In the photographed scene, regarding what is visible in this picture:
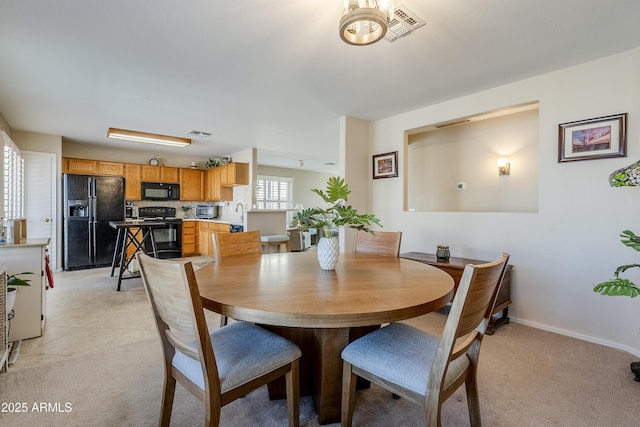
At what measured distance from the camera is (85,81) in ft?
9.01

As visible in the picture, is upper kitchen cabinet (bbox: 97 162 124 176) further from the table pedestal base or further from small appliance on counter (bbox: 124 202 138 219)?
the table pedestal base

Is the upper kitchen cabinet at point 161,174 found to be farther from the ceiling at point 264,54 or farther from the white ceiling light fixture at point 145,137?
the ceiling at point 264,54

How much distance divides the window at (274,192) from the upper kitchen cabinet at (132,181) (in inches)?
124

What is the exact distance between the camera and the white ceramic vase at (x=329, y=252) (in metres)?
1.70

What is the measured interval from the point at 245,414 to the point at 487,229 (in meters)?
2.71

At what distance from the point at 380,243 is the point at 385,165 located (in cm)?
169

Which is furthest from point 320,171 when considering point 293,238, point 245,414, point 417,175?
point 245,414

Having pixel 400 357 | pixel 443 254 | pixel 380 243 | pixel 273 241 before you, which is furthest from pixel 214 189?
pixel 400 357

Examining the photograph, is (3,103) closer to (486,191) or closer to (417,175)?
(417,175)

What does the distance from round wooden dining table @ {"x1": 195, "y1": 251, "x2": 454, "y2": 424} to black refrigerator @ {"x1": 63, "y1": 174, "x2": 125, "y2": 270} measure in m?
4.40

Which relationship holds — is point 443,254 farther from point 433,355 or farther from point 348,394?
point 348,394

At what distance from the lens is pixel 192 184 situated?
256 inches

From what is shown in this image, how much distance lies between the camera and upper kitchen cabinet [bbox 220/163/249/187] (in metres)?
5.80

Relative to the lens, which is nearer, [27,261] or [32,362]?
[32,362]
